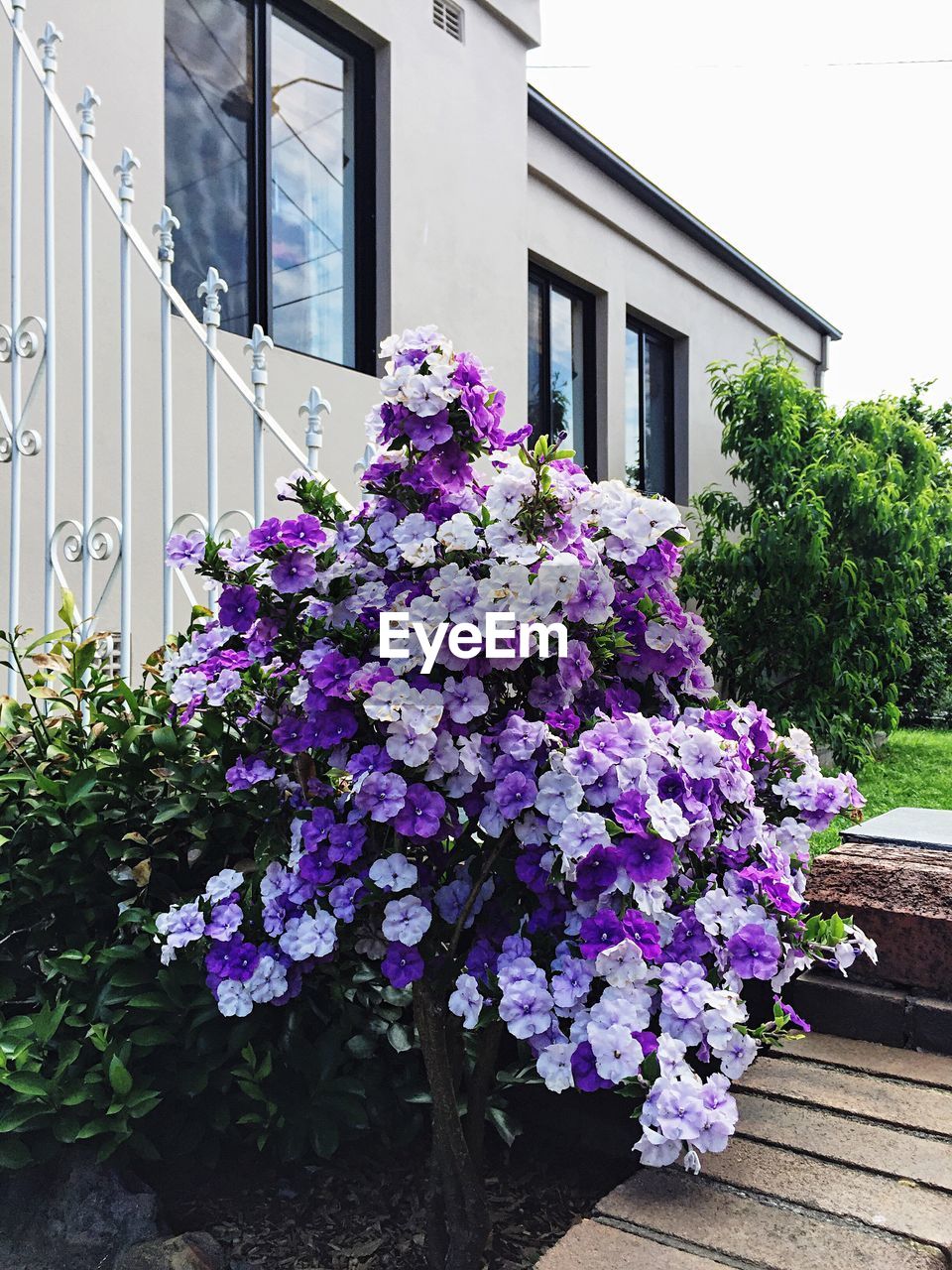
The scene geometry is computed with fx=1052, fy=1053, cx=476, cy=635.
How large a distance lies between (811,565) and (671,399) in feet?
9.01

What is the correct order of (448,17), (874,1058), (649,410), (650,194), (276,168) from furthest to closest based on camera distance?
(649,410)
(650,194)
(448,17)
(276,168)
(874,1058)

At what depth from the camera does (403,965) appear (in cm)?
148

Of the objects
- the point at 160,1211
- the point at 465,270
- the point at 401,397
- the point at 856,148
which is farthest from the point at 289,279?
the point at 856,148

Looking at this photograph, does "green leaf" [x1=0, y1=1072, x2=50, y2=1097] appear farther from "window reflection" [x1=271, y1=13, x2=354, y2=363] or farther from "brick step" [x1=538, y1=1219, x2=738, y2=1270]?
"window reflection" [x1=271, y1=13, x2=354, y2=363]

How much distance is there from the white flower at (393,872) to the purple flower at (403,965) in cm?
8

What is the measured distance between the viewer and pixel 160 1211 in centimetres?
181

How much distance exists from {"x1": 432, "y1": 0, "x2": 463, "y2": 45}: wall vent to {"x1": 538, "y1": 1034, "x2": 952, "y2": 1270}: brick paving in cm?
478

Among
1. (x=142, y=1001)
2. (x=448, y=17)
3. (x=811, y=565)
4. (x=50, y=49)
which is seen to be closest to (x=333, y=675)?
(x=142, y=1001)

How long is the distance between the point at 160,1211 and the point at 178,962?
1.38 ft

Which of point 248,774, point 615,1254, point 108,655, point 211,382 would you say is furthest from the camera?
point 108,655

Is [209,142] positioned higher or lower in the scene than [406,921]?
higher

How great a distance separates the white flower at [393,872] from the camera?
4.88 ft

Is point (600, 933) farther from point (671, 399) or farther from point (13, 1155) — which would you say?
point (671, 399)

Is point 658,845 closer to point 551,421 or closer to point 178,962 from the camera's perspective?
point 178,962
